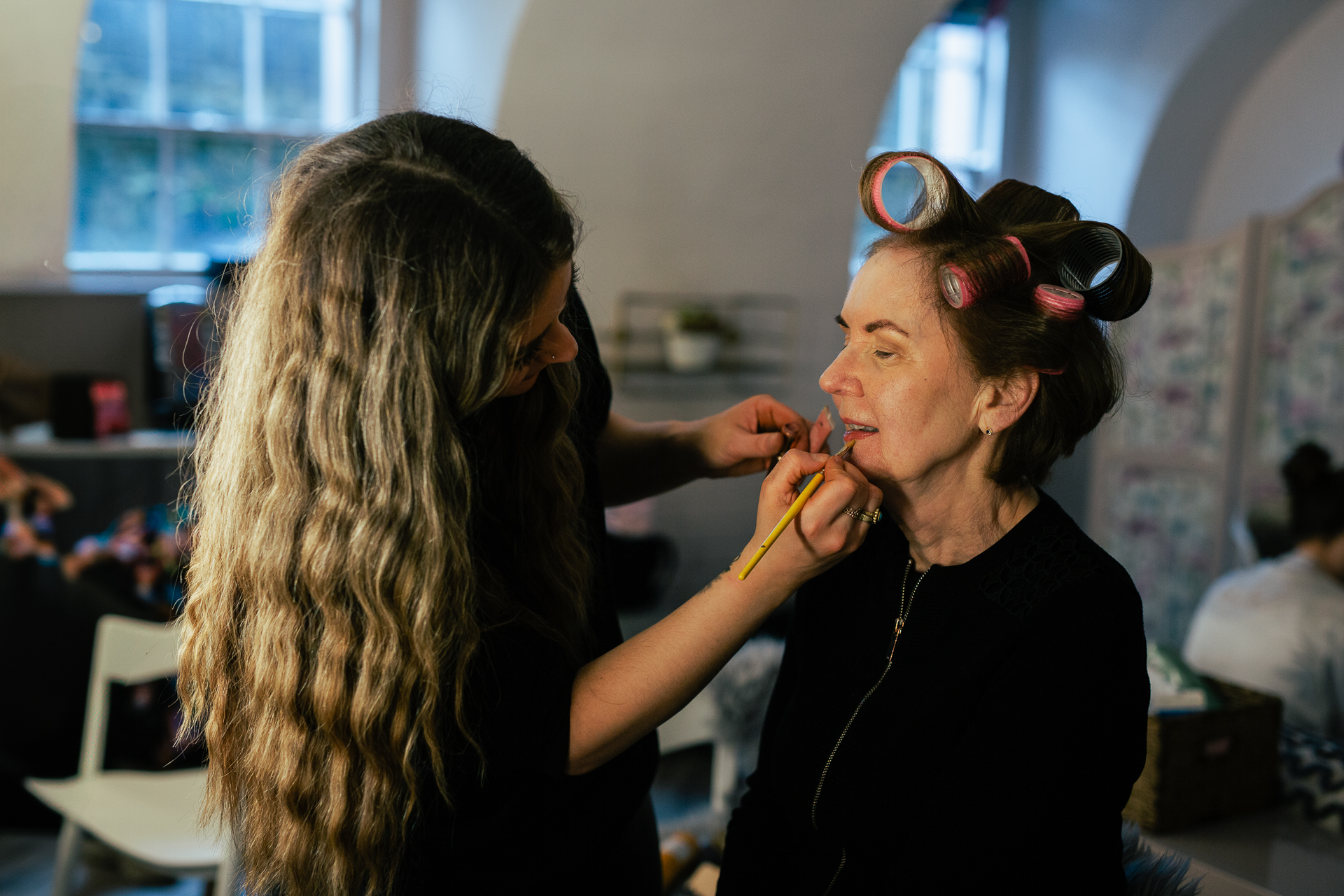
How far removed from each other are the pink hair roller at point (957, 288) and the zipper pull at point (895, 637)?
36 cm

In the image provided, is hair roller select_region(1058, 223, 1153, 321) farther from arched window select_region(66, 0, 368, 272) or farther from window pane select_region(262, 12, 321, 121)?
window pane select_region(262, 12, 321, 121)

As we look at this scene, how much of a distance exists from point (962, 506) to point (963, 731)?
24 centimetres

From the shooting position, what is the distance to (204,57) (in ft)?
10.5

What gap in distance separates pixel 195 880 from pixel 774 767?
83.1 inches

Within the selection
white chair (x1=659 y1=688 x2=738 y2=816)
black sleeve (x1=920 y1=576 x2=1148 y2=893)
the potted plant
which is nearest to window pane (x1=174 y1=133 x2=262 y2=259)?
the potted plant

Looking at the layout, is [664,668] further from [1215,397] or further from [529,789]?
[1215,397]

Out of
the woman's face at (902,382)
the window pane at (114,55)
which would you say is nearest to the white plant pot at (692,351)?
the window pane at (114,55)

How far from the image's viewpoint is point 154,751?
2.77m

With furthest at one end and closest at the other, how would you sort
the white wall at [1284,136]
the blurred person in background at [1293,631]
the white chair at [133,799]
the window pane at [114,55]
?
the white wall at [1284,136]
the window pane at [114,55]
the blurred person in background at [1293,631]
the white chair at [133,799]

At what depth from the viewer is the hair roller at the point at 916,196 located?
1001mm

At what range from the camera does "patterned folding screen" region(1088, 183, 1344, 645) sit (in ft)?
10.7

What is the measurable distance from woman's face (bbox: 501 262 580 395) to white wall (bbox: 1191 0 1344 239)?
3.75m

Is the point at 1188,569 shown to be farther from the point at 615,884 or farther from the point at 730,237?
the point at 615,884

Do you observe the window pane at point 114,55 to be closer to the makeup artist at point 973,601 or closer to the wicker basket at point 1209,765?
the makeup artist at point 973,601
